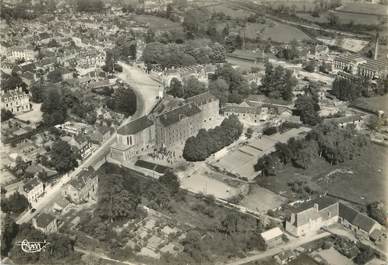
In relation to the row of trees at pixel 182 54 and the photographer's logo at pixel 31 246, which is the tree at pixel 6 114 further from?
the photographer's logo at pixel 31 246

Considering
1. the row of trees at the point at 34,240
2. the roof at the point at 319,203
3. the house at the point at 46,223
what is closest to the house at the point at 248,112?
the roof at the point at 319,203

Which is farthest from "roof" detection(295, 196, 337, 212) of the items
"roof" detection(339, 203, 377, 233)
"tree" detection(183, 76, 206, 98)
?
"tree" detection(183, 76, 206, 98)

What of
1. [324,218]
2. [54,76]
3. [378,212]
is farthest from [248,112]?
[54,76]

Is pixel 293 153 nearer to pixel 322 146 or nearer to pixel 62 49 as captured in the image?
pixel 322 146

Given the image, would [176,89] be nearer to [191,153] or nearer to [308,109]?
[308,109]

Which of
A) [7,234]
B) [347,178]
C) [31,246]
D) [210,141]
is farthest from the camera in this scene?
[210,141]

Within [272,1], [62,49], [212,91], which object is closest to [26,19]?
[62,49]
